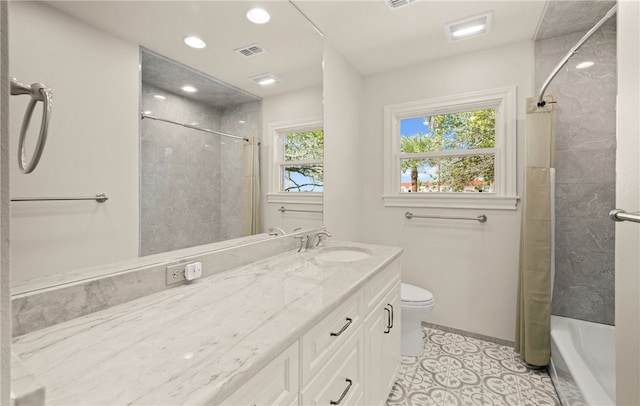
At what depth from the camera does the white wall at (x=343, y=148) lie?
230 centimetres

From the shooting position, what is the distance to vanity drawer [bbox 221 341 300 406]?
2.16ft

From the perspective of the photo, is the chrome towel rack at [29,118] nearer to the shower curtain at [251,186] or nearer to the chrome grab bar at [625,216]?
the shower curtain at [251,186]

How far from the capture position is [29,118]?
728mm

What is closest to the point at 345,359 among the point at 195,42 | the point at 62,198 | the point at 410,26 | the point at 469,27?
the point at 62,198

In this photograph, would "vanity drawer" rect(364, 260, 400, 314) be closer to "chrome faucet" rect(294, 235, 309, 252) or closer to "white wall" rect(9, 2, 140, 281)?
"chrome faucet" rect(294, 235, 309, 252)

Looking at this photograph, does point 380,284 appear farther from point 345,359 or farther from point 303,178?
point 303,178

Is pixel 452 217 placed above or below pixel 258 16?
below

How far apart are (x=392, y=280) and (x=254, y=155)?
109 centimetres

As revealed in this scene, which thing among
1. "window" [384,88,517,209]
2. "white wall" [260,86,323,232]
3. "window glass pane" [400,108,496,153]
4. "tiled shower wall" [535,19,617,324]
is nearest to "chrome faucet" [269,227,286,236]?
"white wall" [260,86,323,232]

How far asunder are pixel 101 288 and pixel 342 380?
35.3 inches

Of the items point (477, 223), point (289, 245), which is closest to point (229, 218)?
point (289, 245)

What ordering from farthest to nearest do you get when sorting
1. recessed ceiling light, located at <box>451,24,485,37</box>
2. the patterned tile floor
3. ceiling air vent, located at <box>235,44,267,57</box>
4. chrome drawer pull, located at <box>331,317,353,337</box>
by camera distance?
1. recessed ceiling light, located at <box>451,24,485,37</box>
2. the patterned tile floor
3. ceiling air vent, located at <box>235,44,267,57</box>
4. chrome drawer pull, located at <box>331,317,353,337</box>

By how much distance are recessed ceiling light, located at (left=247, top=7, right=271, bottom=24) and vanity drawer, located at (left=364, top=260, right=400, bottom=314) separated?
1558mm

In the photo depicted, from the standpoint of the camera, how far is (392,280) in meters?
1.76
